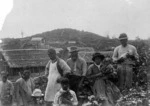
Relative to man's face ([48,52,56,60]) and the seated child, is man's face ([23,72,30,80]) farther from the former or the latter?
the seated child

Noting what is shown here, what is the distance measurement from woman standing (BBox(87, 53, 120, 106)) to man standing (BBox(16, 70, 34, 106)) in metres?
1.75

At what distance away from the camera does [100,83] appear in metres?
7.34

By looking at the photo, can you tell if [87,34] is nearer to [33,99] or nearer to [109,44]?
[109,44]

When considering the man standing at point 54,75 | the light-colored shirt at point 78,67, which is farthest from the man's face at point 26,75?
the light-colored shirt at point 78,67

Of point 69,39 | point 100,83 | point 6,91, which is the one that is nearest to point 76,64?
point 100,83

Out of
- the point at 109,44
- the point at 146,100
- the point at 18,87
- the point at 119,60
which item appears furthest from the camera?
the point at 109,44

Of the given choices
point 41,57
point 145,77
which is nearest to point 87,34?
point 41,57

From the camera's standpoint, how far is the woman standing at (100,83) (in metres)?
7.27

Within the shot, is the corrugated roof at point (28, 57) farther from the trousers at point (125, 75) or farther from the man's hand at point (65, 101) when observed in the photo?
the man's hand at point (65, 101)

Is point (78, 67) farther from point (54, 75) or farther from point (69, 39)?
point (69, 39)

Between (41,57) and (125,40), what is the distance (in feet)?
42.4

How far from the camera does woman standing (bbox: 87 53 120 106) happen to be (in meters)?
7.27

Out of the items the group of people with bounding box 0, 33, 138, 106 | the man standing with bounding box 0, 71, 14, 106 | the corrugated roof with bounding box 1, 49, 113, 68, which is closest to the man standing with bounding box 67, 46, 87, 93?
the group of people with bounding box 0, 33, 138, 106

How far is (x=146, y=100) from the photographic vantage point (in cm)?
731
